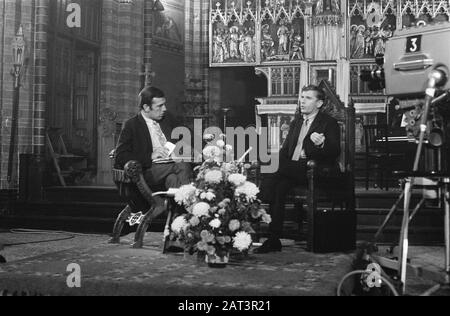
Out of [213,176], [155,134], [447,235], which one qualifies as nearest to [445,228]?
[447,235]

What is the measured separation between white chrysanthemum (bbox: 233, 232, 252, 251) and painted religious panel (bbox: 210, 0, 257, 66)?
6.73 m

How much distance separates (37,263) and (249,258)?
4.72 ft

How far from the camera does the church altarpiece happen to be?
9484 millimetres

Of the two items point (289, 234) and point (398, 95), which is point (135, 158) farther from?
point (398, 95)

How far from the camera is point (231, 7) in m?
10.2

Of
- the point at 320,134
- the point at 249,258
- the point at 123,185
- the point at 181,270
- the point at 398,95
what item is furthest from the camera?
the point at 123,185

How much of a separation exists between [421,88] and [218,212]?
1437 mm

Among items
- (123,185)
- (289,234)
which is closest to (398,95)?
(289,234)

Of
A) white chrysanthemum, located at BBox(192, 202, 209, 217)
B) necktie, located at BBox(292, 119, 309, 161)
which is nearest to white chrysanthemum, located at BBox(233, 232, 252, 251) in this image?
white chrysanthemum, located at BBox(192, 202, 209, 217)

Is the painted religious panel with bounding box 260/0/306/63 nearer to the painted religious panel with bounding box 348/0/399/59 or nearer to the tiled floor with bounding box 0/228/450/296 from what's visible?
the painted religious panel with bounding box 348/0/399/59

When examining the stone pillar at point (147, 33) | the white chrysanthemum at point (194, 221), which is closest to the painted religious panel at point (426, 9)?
the stone pillar at point (147, 33)

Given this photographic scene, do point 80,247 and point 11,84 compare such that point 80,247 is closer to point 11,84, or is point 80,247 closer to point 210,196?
point 210,196

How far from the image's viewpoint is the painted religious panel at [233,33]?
10.2 m

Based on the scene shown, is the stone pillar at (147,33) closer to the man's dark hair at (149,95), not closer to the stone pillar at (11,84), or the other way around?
the stone pillar at (11,84)
